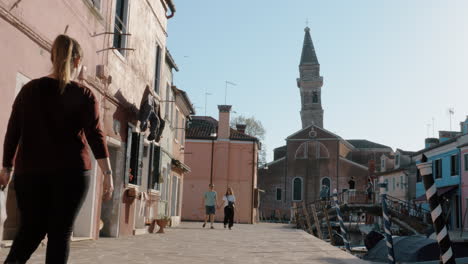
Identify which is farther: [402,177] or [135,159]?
[402,177]

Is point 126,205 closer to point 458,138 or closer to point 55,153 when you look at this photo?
point 55,153

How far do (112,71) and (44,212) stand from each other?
26.1ft

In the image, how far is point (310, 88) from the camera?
80.9 meters

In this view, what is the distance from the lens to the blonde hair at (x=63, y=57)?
291 cm

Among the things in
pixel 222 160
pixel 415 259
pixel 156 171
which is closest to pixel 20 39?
pixel 156 171

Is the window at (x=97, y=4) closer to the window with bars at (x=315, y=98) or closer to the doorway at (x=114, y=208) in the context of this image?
the doorway at (x=114, y=208)

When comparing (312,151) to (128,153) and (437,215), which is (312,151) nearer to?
(128,153)

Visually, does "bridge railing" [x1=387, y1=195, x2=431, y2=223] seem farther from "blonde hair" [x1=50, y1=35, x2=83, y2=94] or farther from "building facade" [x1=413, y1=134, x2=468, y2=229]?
"blonde hair" [x1=50, y1=35, x2=83, y2=94]

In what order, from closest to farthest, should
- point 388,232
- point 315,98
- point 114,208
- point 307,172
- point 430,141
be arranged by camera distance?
point 388,232
point 114,208
point 430,141
point 307,172
point 315,98

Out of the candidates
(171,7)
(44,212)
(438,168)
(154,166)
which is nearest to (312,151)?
(438,168)

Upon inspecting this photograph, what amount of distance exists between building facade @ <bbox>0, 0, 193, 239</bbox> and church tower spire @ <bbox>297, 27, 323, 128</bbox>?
212 ft

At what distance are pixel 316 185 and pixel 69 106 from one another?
56.7 m

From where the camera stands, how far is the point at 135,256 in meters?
7.01

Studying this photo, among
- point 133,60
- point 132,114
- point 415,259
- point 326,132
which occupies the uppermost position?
point 326,132
